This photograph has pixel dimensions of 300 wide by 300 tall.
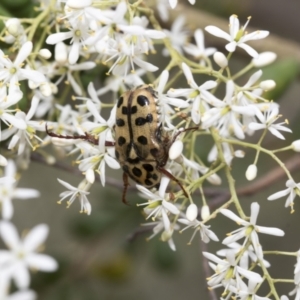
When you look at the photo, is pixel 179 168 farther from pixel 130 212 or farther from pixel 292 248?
pixel 292 248

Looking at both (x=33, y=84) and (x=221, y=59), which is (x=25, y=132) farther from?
(x=221, y=59)

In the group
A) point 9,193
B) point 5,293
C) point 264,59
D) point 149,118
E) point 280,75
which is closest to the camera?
point 5,293

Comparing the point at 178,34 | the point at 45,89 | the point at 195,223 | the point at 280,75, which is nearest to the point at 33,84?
the point at 45,89

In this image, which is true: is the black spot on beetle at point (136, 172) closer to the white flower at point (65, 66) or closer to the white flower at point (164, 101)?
the white flower at point (164, 101)

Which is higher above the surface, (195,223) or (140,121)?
(140,121)

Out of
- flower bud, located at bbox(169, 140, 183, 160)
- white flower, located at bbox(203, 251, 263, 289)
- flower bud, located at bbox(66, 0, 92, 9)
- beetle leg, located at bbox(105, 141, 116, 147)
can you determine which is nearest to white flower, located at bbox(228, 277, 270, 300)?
white flower, located at bbox(203, 251, 263, 289)

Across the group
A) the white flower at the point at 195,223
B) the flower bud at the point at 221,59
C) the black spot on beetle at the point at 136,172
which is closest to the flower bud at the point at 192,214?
the white flower at the point at 195,223

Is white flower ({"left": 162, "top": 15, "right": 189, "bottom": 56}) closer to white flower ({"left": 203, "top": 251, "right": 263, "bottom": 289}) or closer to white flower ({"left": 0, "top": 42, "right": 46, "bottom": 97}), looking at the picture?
white flower ({"left": 0, "top": 42, "right": 46, "bottom": 97})
